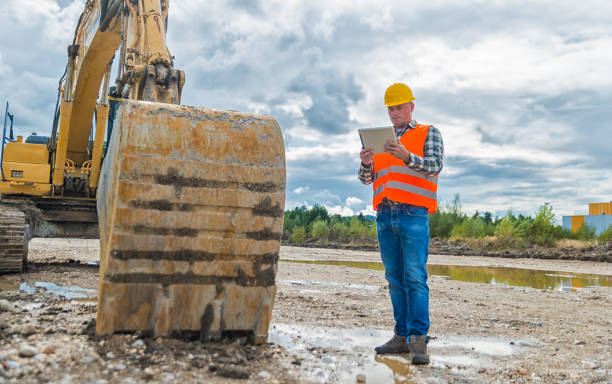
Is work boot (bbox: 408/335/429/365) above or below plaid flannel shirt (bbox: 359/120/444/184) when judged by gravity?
below

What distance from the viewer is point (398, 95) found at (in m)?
4.17

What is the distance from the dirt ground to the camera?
2902 mm

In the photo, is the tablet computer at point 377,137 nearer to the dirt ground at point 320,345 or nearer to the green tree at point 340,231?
the dirt ground at point 320,345

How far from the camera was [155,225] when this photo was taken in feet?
10.6

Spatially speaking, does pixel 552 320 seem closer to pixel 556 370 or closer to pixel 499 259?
pixel 556 370

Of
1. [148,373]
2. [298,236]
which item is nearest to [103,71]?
[148,373]

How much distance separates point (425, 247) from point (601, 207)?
27455 mm

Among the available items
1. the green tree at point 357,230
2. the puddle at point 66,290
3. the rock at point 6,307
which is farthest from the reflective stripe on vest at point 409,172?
the green tree at point 357,230

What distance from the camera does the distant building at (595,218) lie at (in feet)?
81.5

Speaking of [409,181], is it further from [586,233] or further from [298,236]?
[298,236]

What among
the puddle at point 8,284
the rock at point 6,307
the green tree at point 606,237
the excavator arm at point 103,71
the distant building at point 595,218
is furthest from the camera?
the distant building at point 595,218

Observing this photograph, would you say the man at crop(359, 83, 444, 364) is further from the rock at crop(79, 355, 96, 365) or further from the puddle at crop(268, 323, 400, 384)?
the rock at crop(79, 355, 96, 365)

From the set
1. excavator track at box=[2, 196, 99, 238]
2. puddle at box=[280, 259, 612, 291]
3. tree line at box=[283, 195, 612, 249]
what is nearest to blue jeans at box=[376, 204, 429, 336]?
puddle at box=[280, 259, 612, 291]

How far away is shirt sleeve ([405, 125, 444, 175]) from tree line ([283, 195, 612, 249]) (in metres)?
17.1
